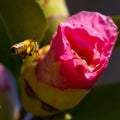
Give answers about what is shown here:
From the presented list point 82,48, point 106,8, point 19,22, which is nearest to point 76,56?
point 82,48

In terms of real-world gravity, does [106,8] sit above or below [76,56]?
below

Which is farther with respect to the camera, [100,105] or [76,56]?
[100,105]

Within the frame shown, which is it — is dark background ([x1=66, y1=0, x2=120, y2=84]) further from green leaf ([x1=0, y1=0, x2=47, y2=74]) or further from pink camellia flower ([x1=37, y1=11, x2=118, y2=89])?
pink camellia flower ([x1=37, y1=11, x2=118, y2=89])

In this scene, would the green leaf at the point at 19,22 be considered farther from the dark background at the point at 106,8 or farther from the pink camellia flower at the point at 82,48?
the dark background at the point at 106,8

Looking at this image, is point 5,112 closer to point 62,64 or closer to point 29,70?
point 29,70

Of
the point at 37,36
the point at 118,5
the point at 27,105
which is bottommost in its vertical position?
the point at 118,5

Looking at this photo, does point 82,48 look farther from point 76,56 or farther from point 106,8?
point 106,8

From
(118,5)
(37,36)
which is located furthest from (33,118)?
(118,5)

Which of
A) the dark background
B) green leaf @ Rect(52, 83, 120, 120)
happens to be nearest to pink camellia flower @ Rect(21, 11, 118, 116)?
green leaf @ Rect(52, 83, 120, 120)

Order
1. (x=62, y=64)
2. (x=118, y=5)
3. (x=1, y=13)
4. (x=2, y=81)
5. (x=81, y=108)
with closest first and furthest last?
(x=62, y=64) < (x=1, y=13) < (x=81, y=108) < (x=2, y=81) < (x=118, y=5)
